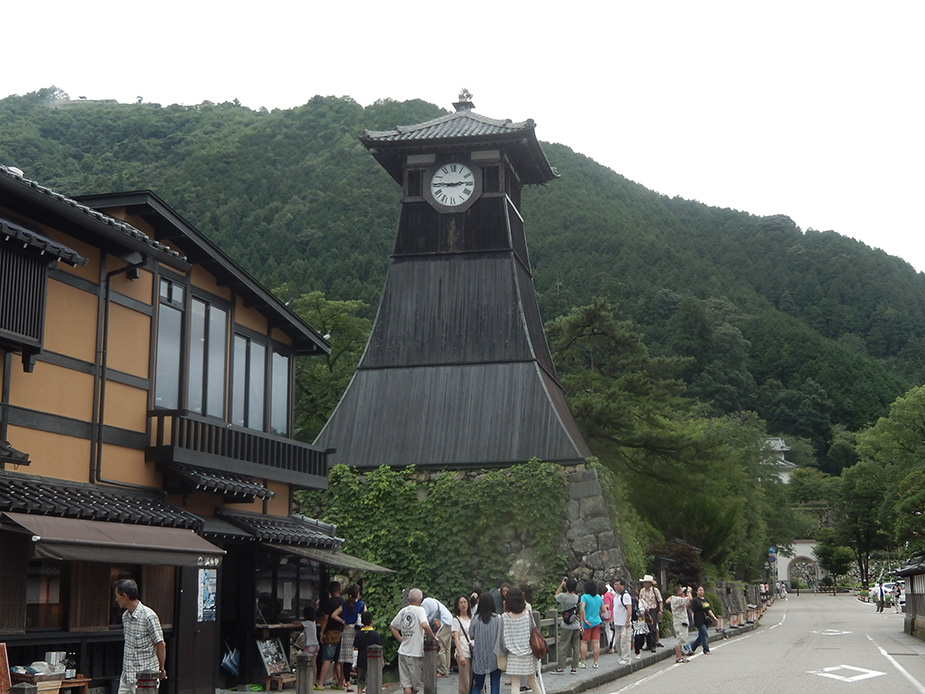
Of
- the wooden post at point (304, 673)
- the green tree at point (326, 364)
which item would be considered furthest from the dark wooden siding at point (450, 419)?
the wooden post at point (304, 673)

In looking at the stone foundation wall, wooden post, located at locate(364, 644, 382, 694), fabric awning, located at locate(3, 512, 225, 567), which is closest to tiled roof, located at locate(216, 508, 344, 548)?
fabric awning, located at locate(3, 512, 225, 567)

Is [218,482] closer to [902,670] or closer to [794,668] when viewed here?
[794,668]

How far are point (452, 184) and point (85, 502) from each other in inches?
865

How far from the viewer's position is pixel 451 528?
29.1 metres

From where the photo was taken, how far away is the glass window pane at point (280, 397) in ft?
71.9

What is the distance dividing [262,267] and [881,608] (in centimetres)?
4664

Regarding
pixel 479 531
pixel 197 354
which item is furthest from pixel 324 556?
pixel 479 531

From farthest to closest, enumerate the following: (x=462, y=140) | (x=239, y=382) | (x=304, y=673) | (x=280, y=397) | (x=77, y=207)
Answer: (x=462, y=140) < (x=280, y=397) < (x=239, y=382) < (x=77, y=207) < (x=304, y=673)

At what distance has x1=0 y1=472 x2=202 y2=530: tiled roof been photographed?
1249cm

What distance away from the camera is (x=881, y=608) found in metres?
59.9

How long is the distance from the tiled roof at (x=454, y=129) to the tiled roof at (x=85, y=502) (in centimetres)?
1962

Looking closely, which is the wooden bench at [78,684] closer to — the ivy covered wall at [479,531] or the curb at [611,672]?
the curb at [611,672]

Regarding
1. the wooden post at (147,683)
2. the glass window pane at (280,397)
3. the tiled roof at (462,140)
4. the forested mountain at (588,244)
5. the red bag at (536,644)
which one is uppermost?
the forested mountain at (588,244)

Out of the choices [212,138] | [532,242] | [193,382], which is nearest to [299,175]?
[212,138]
